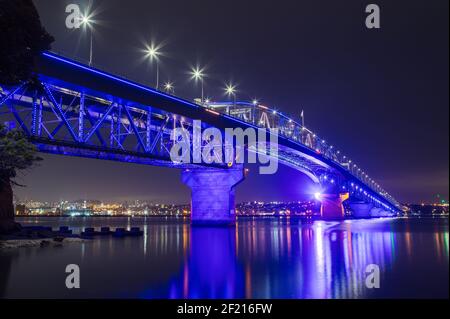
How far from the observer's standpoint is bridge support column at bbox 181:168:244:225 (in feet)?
227

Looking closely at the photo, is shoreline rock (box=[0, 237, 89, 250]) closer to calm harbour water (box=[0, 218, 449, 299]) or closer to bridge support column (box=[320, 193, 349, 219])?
calm harbour water (box=[0, 218, 449, 299])

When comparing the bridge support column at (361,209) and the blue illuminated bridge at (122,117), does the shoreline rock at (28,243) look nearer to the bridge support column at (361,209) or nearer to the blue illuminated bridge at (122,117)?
the blue illuminated bridge at (122,117)

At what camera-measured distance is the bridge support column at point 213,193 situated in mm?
69312

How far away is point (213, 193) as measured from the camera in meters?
69.9

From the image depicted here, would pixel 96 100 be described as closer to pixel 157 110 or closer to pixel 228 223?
pixel 157 110

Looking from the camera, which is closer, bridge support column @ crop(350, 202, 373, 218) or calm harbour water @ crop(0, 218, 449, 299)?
calm harbour water @ crop(0, 218, 449, 299)

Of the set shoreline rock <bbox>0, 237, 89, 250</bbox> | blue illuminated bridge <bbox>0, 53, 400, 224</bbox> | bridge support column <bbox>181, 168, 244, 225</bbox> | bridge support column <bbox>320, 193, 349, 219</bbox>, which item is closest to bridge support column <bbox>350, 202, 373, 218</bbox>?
bridge support column <bbox>320, 193, 349, 219</bbox>

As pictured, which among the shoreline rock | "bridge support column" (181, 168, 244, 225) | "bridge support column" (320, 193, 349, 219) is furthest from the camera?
"bridge support column" (320, 193, 349, 219)

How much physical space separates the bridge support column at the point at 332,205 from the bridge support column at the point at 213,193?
66721 mm

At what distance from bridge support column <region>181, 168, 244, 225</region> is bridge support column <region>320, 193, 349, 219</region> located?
6672 centimetres
